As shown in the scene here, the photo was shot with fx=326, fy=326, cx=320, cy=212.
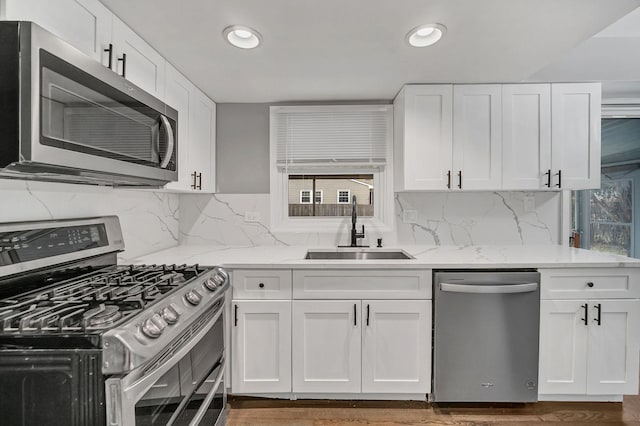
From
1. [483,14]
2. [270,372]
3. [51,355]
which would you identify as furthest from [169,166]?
[483,14]

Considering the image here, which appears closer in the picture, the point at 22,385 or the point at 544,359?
the point at 22,385

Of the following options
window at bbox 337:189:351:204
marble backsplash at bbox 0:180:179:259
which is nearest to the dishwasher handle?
window at bbox 337:189:351:204

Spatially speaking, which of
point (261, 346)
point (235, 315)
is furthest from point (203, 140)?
point (261, 346)

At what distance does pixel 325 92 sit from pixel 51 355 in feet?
7.19

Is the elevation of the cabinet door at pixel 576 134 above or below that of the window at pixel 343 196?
above

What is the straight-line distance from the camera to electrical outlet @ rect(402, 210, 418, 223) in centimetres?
267

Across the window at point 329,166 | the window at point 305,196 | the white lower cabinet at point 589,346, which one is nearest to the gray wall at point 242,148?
the window at point 329,166

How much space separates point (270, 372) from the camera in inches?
77.1

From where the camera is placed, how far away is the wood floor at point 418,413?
1886 mm

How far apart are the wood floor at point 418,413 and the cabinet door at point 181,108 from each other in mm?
1435

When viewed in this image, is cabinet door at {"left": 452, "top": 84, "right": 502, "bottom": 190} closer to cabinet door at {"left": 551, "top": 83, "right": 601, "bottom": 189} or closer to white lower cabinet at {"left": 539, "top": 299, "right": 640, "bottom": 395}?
cabinet door at {"left": 551, "top": 83, "right": 601, "bottom": 189}

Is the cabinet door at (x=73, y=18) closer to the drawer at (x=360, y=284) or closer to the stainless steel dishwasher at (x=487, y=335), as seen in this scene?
the drawer at (x=360, y=284)

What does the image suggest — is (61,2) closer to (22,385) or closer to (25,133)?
(25,133)

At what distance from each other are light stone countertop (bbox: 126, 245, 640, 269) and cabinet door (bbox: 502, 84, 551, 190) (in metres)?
0.50
